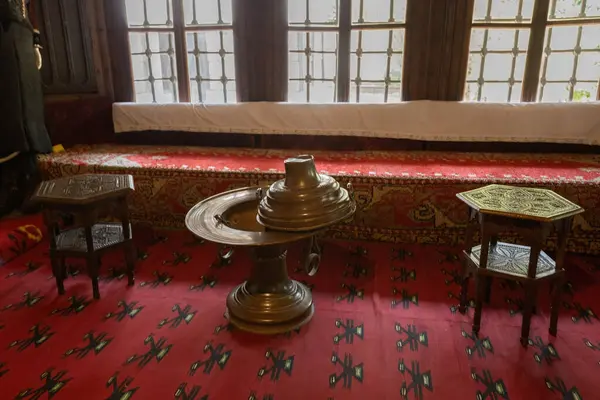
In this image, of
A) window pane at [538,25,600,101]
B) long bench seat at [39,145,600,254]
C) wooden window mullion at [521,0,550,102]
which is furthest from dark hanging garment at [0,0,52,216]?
window pane at [538,25,600,101]

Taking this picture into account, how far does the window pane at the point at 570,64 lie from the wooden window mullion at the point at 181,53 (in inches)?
121

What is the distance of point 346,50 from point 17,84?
257cm

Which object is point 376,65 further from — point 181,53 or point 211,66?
point 181,53

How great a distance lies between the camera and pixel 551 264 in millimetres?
2217

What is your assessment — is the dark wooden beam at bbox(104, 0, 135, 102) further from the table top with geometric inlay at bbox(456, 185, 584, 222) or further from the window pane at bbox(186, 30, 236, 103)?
the table top with geometric inlay at bbox(456, 185, 584, 222)

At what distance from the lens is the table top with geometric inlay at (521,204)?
199 centimetres

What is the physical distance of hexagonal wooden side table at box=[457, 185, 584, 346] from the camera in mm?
2012

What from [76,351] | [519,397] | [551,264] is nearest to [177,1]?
[76,351]

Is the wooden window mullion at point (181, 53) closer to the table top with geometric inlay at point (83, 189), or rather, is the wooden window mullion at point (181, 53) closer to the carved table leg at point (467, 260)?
the table top with geometric inlay at point (83, 189)

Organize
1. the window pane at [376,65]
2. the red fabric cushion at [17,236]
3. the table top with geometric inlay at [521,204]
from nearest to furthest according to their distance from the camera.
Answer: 1. the table top with geometric inlay at [521,204]
2. the red fabric cushion at [17,236]
3. the window pane at [376,65]

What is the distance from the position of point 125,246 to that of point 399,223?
1.79 metres

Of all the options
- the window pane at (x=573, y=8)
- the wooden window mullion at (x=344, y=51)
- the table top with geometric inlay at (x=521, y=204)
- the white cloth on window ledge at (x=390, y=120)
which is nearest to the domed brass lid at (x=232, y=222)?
the table top with geometric inlay at (x=521, y=204)

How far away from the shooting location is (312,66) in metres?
4.12

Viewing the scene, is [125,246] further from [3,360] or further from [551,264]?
[551,264]
